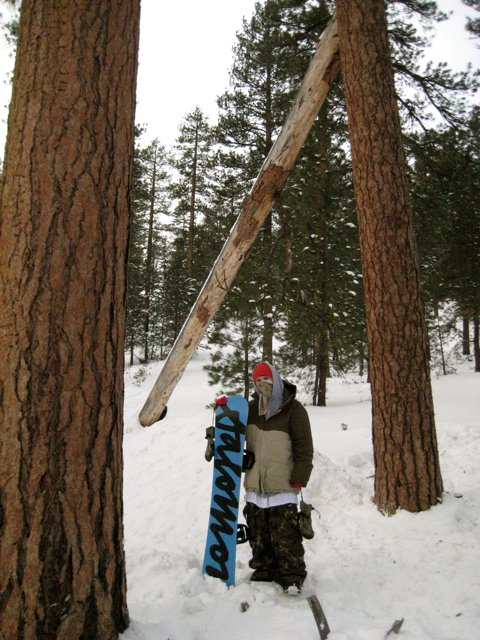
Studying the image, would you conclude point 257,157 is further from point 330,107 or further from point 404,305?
point 404,305

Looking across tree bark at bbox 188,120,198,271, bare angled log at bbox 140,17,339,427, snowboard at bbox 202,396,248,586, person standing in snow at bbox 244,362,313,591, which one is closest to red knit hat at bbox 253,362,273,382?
person standing in snow at bbox 244,362,313,591

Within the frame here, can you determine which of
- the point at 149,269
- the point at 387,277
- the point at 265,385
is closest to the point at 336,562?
the point at 265,385

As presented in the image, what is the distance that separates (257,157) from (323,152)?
194cm

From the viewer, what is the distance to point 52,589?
82.2 inches

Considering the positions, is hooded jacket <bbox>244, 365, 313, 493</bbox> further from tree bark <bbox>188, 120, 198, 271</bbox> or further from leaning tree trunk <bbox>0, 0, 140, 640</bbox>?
tree bark <bbox>188, 120, 198, 271</bbox>

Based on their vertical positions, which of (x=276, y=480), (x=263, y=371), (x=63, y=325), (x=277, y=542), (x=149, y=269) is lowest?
(x=277, y=542)

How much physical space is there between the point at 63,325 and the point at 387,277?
3410 millimetres

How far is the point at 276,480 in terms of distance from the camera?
11.9 ft

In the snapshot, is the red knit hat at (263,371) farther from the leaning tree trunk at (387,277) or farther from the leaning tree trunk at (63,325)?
the leaning tree trunk at (63,325)

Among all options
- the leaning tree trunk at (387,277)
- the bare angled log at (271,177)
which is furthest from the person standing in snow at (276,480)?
the bare angled log at (271,177)

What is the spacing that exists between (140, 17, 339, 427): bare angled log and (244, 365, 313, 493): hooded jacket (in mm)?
→ 1743

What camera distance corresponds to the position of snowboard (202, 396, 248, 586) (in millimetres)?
3637

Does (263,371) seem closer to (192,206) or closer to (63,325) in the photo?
(63,325)

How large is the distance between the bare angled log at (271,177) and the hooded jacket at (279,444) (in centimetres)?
174
